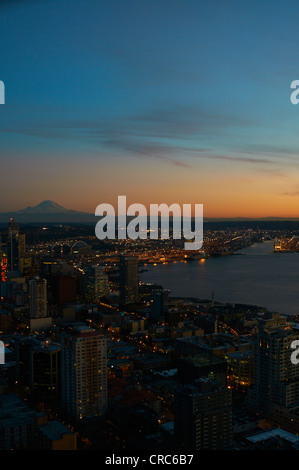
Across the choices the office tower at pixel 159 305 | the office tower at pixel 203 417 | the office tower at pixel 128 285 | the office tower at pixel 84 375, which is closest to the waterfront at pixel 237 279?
the office tower at pixel 128 285

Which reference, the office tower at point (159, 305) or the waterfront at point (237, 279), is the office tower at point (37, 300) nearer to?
the office tower at point (159, 305)

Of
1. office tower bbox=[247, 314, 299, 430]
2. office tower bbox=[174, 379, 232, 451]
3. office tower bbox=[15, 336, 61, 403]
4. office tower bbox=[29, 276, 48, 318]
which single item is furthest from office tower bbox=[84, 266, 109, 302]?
office tower bbox=[174, 379, 232, 451]

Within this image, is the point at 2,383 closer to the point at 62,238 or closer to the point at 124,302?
the point at 124,302

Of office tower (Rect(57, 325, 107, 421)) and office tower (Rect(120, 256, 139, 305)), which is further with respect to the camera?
office tower (Rect(120, 256, 139, 305))

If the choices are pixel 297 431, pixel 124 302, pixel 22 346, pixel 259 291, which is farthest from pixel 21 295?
pixel 297 431

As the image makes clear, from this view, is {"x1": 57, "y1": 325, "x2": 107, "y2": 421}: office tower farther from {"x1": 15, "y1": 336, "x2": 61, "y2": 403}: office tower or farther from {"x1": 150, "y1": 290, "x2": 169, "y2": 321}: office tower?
{"x1": 150, "y1": 290, "x2": 169, "y2": 321}: office tower
